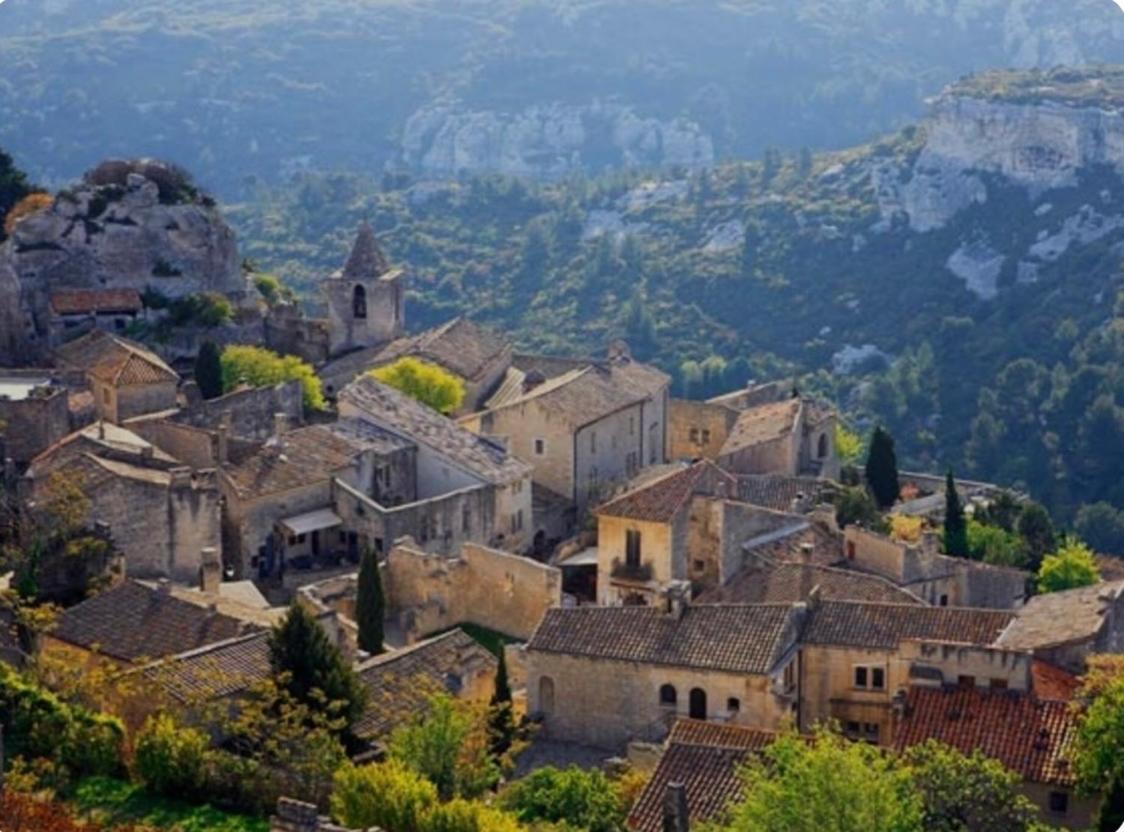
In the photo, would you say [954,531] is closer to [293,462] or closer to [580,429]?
[580,429]

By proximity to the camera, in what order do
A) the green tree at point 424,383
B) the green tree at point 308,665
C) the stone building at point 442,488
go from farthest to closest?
1. the green tree at point 424,383
2. the stone building at point 442,488
3. the green tree at point 308,665

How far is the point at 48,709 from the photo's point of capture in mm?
29453

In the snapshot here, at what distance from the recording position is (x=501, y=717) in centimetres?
3488

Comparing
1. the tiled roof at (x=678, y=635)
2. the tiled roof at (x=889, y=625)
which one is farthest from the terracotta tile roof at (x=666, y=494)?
the tiled roof at (x=889, y=625)

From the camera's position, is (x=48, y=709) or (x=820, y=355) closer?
(x=48, y=709)

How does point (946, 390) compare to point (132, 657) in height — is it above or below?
below

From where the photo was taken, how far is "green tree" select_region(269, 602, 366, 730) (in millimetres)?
32031

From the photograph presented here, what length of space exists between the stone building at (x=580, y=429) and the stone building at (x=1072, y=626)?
44.6ft

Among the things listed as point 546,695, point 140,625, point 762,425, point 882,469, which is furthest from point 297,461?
point 882,469

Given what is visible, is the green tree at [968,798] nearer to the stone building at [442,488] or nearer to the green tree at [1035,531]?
the stone building at [442,488]

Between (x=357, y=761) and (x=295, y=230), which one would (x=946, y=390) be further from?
(x=357, y=761)

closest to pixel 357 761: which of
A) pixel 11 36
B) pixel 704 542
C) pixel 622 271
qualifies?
pixel 704 542

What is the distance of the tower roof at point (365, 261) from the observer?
59938 mm

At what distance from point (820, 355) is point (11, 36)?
4138 inches
